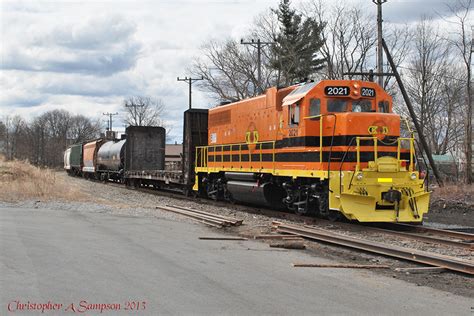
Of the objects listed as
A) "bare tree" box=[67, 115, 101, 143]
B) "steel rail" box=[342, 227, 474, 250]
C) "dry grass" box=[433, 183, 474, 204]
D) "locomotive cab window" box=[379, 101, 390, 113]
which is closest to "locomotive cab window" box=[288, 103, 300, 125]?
"locomotive cab window" box=[379, 101, 390, 113]

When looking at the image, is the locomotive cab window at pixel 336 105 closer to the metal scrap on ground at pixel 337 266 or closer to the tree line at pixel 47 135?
the metal scrap on ground at pixel 337 266

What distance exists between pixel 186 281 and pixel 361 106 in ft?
29.5

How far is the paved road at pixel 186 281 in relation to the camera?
19.3 feet

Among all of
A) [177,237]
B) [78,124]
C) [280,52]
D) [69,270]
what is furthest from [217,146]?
[78,124]

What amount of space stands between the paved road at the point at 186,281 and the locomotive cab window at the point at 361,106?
5553 mm

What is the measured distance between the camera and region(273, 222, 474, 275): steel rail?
812 centimetres

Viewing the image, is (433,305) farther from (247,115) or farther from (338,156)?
(247,115)

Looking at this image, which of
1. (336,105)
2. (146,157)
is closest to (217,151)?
(336,105)

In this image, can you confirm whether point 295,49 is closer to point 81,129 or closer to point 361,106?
Answer: point 361,106

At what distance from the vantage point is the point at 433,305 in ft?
20.4

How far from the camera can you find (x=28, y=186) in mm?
20047

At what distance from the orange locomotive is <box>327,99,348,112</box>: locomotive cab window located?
1.1 inches

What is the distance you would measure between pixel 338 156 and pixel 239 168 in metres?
5.75

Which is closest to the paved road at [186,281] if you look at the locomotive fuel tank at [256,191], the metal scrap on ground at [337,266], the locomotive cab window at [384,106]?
the metal scrap on ground at [337,266]
